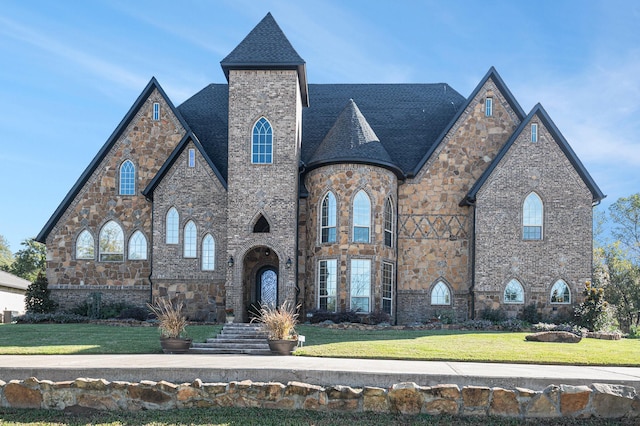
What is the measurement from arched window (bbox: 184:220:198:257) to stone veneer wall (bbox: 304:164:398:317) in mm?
4716

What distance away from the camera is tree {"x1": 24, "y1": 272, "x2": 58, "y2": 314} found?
1064 inches

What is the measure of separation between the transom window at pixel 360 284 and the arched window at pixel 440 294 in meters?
3.65

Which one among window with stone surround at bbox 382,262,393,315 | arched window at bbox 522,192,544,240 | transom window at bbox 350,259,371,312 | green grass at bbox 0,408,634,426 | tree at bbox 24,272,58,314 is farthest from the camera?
tree at bbox 24,272,58,314

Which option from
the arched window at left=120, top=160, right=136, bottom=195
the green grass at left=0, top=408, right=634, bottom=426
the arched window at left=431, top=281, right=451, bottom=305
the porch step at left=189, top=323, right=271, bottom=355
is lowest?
the green grass at left=0, top=408, right=634, bottom=426

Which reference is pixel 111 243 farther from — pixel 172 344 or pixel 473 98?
pixel 473 98

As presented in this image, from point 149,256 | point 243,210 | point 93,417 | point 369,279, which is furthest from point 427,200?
point 93,417

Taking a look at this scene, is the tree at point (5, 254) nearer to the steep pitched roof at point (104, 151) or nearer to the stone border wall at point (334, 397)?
the steep pitched roof at point (104, 151)

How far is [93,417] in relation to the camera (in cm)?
1125

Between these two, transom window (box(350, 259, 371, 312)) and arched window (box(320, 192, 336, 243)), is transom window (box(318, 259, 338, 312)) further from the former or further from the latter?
arched window (box(320, 192, 336, 243))

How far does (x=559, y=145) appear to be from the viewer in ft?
83.7

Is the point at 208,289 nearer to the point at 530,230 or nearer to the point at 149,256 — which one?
the point at 149,256

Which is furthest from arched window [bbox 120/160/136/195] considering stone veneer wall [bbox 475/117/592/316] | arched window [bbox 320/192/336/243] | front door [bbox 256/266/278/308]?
stone veneer wall [bbox 475/117/592/316]

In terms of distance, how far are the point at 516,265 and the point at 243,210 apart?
35.7 feet

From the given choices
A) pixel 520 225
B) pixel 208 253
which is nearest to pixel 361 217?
pixel 520 225
